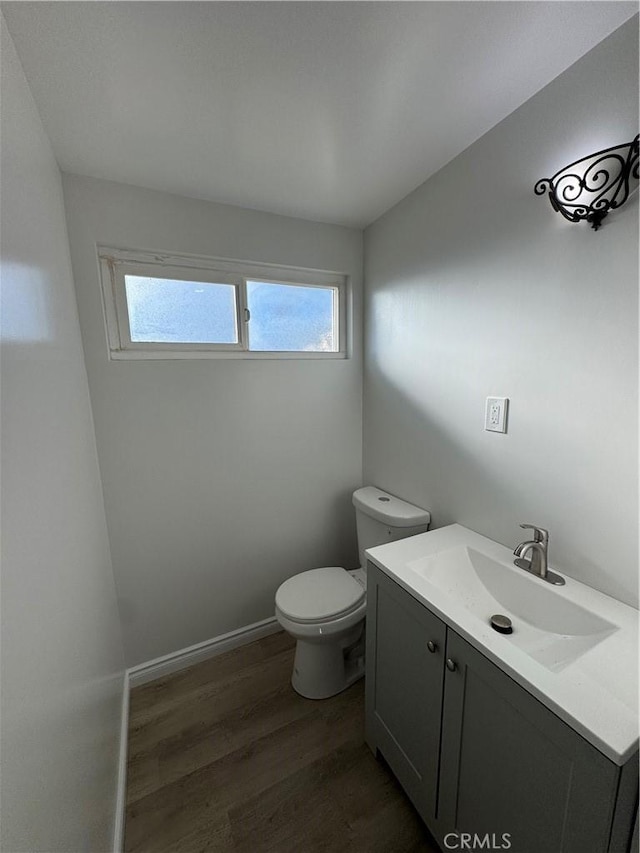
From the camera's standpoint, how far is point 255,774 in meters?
Result: 1.29

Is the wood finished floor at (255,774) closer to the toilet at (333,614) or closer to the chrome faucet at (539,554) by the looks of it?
the toilet at (333,614)

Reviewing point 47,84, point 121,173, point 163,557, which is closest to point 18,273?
point 47,84

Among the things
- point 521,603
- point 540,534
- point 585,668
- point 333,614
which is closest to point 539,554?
point 540,534

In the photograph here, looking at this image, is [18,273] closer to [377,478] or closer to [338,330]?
[338,330]

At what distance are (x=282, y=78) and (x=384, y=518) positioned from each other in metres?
1.64

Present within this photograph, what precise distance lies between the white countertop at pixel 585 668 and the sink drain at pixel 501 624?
0.07 meters

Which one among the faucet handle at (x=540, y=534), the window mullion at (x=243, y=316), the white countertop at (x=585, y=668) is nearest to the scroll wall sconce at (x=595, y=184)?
the faucet handle at (x=540, y=534)

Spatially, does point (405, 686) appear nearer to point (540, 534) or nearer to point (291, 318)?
point (540, 534)

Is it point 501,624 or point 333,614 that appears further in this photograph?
point 333,614

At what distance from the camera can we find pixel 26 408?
70 cm

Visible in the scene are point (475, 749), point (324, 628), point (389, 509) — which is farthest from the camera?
point (389, 509)

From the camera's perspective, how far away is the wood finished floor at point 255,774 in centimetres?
111

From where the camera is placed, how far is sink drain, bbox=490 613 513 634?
3.29 feet

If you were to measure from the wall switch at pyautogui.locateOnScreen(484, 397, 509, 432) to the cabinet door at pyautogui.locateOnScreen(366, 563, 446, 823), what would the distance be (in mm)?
671
